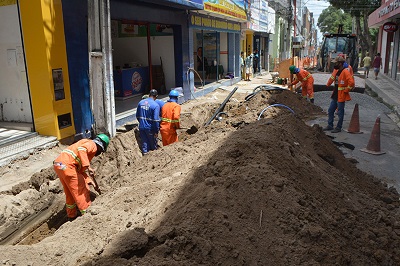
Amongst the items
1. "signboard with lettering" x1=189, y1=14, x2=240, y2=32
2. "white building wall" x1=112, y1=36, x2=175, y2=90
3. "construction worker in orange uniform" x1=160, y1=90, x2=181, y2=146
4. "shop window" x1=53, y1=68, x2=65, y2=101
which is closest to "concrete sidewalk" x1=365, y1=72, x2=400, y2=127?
"construction worker in orange uniform" x1=160, y1=90, x2=181, y2=146

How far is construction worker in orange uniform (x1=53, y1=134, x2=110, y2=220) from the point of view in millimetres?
5453

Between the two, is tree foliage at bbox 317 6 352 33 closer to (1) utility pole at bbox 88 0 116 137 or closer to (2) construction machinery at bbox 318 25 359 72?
(2) construction machinery at bbox 318 25 359 72

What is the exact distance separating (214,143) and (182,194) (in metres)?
2.14


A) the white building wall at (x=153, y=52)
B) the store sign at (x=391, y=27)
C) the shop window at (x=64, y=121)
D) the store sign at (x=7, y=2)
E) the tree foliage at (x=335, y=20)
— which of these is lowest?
the shop window at (x=64, y=121)

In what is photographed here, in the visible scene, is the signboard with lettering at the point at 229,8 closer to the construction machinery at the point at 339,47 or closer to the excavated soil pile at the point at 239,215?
the construction machinery at the point at 339,47

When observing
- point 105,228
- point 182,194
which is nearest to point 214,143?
point 182,194

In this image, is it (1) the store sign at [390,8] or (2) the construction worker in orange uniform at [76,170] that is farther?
(1) the store sign at [390,8]

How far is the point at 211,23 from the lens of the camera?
54.2 ft

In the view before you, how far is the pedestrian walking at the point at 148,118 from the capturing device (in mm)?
8016

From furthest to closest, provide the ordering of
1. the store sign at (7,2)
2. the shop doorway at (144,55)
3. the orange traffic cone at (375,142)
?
1. the shop doorway at (144,55)
2. the orange traffic cone at (375,142)
3. the store sign at (7,2)

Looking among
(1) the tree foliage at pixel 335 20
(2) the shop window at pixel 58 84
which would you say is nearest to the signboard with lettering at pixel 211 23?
(2) the shop window at pixel 58 84

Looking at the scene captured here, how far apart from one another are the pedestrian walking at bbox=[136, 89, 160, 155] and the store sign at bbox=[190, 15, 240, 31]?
7.13 m

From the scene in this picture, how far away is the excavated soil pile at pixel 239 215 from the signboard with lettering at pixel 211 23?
905 cm

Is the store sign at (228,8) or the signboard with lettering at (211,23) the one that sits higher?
the store sign at (228,8)
